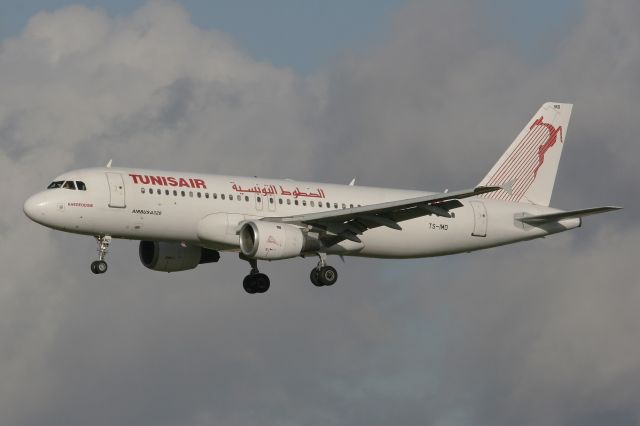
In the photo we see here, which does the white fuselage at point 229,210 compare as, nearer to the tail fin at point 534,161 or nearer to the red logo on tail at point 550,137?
the tail fin at point 534,161

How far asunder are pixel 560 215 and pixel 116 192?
1836cm

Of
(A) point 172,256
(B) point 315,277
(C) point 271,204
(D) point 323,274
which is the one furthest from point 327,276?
(A) point 172,256

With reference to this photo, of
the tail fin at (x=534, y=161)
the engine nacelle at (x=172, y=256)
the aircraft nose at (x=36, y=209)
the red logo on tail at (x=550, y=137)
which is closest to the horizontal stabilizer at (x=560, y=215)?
the tail fin at (x=534, y=161)

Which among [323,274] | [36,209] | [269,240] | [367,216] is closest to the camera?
[36,209]

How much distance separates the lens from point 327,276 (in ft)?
199

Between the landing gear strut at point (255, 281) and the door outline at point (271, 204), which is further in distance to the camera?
the landing gear strut at point (255, 281)

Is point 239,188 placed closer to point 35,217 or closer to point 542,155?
point 35,217

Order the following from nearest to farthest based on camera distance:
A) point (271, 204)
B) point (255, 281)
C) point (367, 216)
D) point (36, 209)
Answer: point (36, 209) → point (367, 216) → point (271, 204) → point (255, 281)

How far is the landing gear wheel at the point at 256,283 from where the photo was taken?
64.4 meters

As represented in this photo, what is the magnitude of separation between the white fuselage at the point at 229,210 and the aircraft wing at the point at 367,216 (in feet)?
2.89

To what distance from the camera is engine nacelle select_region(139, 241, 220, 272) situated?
63.1 metres

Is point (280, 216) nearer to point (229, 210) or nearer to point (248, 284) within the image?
point (229, 210)

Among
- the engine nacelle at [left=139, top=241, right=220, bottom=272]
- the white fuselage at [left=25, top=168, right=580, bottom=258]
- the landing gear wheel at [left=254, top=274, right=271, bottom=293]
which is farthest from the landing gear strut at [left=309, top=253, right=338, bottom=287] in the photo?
the engine nacelle at [left=139, top=241, right=220, bottom=272]

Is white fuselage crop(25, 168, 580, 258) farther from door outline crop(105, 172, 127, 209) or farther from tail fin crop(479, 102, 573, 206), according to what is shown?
tail fin crop(479, 102, 573, 206)
